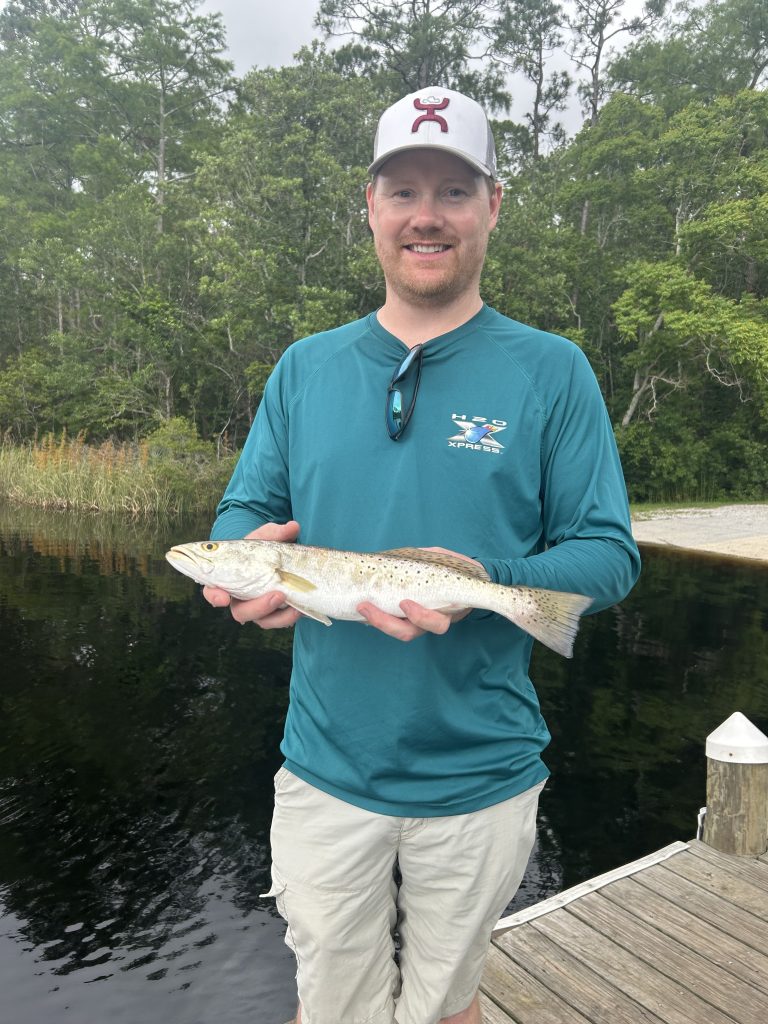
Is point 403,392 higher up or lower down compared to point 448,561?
higher up

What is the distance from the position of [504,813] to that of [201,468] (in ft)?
78.9

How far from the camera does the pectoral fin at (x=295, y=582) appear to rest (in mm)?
2297

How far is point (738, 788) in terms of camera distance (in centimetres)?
468

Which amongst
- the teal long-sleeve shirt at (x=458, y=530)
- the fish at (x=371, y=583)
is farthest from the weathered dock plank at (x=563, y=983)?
the fish at (x=371, y=583)

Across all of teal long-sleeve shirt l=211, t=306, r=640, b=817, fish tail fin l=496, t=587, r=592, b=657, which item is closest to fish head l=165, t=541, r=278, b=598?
teal long-sleeve shirt l=211, t=306, r=640, b=817

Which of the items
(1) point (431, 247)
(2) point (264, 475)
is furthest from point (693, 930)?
(1) point (431, 247)

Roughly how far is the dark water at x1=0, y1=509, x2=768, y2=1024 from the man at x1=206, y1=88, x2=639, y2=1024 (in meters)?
3.42

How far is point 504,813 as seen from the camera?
2227mm

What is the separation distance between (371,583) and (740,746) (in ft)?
11.8

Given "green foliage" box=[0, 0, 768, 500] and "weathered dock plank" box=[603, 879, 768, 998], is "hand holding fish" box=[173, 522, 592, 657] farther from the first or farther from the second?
"green foliage" box=[0, 0, 768, 500]

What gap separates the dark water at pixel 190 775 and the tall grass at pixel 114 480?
26.3 ft

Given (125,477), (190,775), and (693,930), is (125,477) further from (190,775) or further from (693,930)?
(693,930)

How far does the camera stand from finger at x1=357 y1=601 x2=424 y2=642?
6.81ft

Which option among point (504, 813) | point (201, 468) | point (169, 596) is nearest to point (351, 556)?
point (504, 813)
